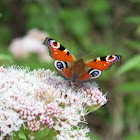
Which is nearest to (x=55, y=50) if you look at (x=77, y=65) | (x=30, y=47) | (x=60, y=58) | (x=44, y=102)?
(x=60, y=58)

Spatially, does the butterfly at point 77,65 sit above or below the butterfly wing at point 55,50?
below

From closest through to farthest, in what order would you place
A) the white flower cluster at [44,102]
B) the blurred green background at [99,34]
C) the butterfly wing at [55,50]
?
the white flower cluster at [44,102] → the butterfly wing at [55,50] → the blurred green background at [99,34]

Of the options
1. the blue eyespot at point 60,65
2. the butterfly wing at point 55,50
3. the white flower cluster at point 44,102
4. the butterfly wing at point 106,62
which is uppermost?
the butterfly wing at point 55,50

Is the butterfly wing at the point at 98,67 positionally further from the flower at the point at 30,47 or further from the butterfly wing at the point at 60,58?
the flower at the point at 30,47

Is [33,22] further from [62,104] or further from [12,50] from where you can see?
[62,104]

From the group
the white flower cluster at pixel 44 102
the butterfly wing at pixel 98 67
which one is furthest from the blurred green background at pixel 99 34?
the butterfly wing at pixel 98 67

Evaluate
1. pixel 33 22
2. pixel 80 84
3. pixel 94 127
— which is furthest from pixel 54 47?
pixel 33 22
